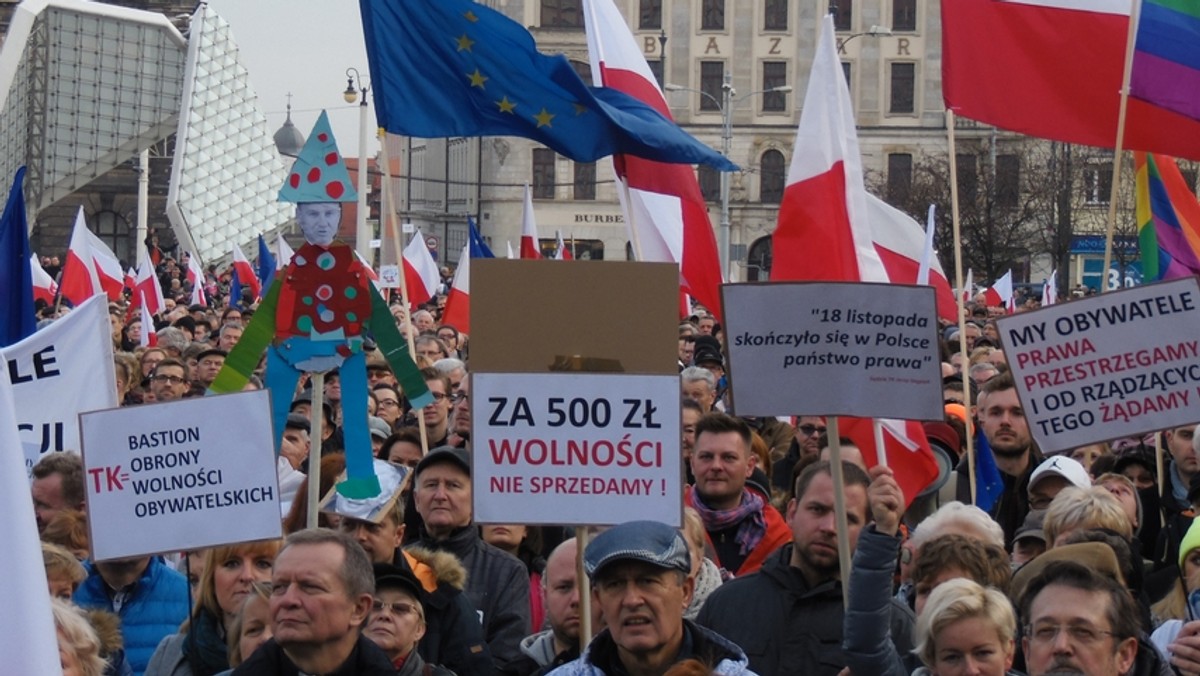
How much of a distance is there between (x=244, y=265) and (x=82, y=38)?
2185 centimetres

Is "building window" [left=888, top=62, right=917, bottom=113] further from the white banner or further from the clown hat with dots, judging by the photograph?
the white banner

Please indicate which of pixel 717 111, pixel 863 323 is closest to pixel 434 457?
pixel 863 323

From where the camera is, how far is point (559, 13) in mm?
72125

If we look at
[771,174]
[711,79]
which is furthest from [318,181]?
[711,79]

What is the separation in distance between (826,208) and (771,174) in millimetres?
66000

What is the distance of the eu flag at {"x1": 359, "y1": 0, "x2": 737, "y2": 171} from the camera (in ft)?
31.7

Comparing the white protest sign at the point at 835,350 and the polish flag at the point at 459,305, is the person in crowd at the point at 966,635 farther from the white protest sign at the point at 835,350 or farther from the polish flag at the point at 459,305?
the polish flag at the point at 459,305

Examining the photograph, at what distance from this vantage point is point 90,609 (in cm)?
587

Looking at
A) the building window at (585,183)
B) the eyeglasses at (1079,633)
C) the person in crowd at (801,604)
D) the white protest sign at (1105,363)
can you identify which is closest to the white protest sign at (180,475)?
the person in crowd at (801,604)

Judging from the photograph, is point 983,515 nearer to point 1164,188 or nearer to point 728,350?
point 728,350

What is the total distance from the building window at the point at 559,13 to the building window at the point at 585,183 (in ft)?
15.7

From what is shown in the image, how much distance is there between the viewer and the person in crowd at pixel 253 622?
5250mm

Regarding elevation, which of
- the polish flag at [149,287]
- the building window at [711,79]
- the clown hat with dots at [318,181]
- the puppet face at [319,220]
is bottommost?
the polish flag at [149,287]

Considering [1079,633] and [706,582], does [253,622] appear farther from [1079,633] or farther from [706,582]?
[1079,633]
